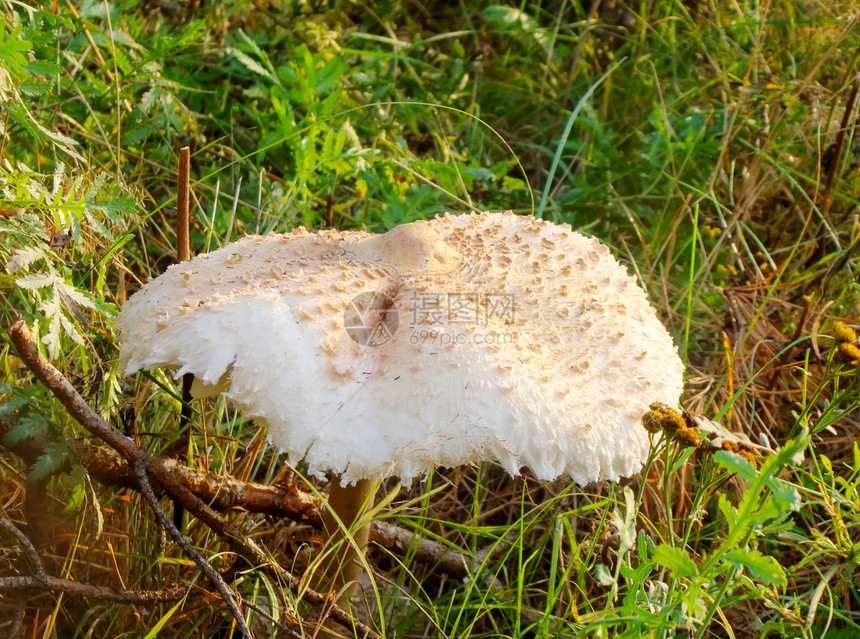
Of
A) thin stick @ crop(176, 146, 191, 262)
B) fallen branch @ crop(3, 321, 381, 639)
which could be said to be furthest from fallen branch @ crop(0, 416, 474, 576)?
thin stick @ crop(176, 146, 191, 262)

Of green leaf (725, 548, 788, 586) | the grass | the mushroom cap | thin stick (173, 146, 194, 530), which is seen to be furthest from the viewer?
thin stick (173, 146, 194, 530)

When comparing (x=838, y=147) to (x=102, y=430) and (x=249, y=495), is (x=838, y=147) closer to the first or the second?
(x=249, y=495)

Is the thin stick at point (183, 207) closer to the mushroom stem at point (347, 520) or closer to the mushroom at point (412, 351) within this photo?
the mushroom at point (412, 351)

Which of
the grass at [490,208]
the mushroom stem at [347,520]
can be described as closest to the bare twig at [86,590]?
the grass at [490,208]

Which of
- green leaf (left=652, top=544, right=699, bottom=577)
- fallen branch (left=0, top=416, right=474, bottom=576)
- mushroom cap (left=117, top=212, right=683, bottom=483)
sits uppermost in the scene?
mushroom cap (left=117, top=212, right=683, bottom=483)

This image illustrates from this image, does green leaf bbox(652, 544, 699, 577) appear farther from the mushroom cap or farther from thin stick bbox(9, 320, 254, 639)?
thin stick bbox(9, 320, 254, 639)

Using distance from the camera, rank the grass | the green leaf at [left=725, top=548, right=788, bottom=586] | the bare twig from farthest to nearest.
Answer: the grass
the bare twig
the green leaf at [left=725, top=548, right=788, bottom=586]

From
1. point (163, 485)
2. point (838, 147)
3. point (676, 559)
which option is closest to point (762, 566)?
point (676, 559)
